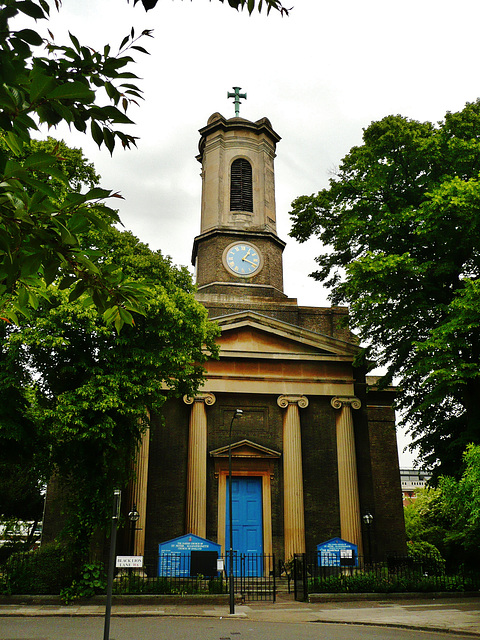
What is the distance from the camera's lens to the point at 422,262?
22.0 metres

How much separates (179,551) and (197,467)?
5.55m

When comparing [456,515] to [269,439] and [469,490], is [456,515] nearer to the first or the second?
[269,439]

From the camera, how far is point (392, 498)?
29.4 metres

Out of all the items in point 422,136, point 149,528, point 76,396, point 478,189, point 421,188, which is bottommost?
point 149,528

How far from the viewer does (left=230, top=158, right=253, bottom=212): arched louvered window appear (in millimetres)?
33938

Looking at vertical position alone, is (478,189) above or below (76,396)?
above

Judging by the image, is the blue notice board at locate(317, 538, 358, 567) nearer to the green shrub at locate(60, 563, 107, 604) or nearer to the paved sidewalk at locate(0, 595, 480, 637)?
the paved sidewalk at locate(0, 595, 480, 637)

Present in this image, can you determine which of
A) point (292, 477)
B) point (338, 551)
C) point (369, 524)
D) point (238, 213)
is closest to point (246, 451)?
point (292, 477)

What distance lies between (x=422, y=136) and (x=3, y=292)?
21.5 metres

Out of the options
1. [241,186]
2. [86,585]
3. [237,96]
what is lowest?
[86,585]

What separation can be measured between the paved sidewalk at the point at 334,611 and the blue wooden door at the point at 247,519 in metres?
5.14

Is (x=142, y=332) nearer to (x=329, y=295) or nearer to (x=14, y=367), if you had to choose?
(x=14, y=367)

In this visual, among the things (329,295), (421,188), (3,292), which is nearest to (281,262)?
(329,295)

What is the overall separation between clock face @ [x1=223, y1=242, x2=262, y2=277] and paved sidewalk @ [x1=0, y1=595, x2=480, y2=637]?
56.7 feet
